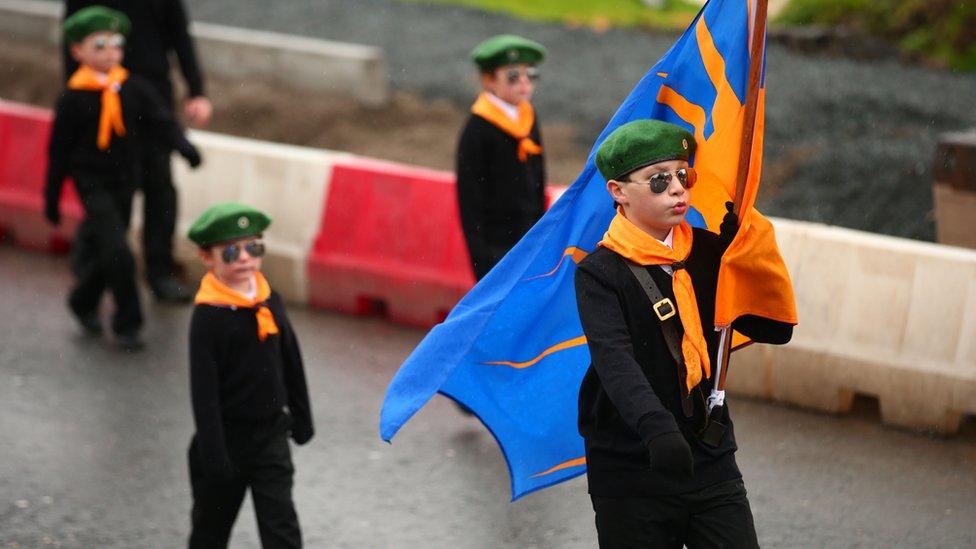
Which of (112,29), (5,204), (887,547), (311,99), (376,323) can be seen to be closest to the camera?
(887,547)

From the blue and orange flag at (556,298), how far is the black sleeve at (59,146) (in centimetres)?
470

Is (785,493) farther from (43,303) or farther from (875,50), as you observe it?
(875,50)

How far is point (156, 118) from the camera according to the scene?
30.7ft

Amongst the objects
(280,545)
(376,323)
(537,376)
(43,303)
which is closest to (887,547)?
(537,376)

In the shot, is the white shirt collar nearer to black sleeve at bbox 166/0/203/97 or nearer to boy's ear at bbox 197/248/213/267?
boy's ear at bbox 197/248/213/267

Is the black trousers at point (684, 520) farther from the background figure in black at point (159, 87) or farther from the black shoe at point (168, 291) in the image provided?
the black shoe at point (168, 291)

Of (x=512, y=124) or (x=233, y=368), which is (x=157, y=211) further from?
(x=233, y=368)

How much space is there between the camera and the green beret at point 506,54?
24.8 ft

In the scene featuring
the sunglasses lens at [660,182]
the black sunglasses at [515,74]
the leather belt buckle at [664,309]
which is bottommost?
the leather belt buckle at [664,309]

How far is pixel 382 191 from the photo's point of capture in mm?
9750

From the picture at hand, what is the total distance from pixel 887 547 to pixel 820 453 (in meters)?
1.06

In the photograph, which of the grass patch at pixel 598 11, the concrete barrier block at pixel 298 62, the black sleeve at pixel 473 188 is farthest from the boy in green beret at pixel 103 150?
the grass patch at pixel 598 11

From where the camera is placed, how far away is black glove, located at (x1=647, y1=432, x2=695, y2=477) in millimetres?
4074

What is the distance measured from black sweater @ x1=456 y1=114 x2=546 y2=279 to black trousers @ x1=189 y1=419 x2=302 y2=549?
210cm
